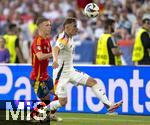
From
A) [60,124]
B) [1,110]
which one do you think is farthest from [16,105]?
[60,124]

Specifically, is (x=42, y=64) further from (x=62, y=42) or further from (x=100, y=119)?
(x=100, y=119)

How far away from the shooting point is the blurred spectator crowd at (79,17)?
1142 inches

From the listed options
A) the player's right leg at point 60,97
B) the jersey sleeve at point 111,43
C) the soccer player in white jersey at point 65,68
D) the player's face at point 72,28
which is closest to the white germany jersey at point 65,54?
the soccer player in white jersey at point 65,68

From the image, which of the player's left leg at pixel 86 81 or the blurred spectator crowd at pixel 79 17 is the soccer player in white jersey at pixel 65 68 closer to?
the player's left leg at pixel 86 81

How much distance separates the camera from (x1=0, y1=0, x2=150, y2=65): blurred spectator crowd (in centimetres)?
2902

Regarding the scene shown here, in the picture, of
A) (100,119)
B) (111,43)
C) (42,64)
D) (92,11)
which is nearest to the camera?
(42,64)

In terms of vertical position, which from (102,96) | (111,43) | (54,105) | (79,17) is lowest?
(54,105)

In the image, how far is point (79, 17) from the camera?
32.4m

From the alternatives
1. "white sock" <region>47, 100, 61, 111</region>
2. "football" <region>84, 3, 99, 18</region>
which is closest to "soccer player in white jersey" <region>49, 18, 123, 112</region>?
"white sock" <region>47, 100, 61, 111</region>

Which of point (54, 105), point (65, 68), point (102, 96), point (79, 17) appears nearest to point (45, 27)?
point (65, 68)

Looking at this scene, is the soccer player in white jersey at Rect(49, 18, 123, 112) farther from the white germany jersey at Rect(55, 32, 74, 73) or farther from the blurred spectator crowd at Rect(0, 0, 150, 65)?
the blurred spectator crowd at Rect(0, 0, 150, 65)

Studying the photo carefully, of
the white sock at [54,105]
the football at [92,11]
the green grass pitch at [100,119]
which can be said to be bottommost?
the green grass pitch at [100,119]

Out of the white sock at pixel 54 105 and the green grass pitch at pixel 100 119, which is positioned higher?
the white sock at pixel 54 105

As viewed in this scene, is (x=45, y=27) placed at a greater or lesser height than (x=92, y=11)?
lesser
